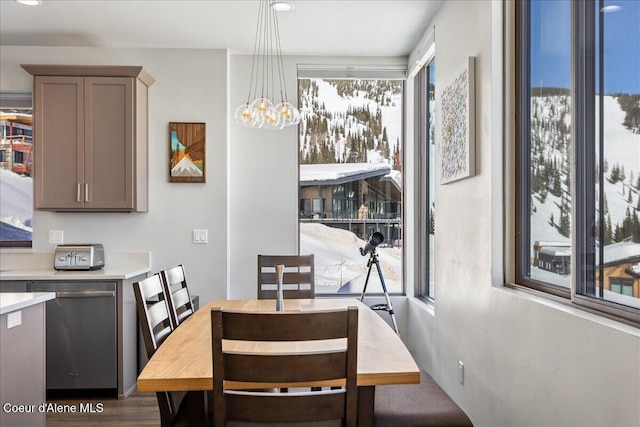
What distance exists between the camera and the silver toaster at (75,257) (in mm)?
3820

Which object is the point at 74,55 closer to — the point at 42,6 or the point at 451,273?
the point at 42,6

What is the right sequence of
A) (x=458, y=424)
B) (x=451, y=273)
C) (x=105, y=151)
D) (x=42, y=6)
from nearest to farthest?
(x=458, y=424)
(x=451, y=273)
(x=42, y=6)
(x=105, y=151)

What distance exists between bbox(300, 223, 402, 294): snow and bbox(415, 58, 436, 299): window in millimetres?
349

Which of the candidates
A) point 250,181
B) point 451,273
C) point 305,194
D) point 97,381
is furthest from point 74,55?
point 451,273

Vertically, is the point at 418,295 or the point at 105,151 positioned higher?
the point at 105,151

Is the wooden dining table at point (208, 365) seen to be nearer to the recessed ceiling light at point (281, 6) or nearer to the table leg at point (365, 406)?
the table leg at point (365, 406)

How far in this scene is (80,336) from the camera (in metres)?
3.49

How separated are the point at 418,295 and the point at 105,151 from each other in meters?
2.75

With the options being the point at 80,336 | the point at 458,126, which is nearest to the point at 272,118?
the point at 458,126

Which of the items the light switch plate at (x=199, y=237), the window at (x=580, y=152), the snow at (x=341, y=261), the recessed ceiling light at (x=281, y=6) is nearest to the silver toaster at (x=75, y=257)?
the light switch plate at (x=199, y=237)

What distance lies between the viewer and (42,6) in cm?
338

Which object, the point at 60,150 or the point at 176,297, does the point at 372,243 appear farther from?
the point at 60,150

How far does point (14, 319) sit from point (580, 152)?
95.6 inches

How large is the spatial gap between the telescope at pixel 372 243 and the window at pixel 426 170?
0.38 m
